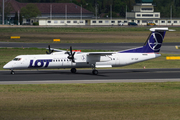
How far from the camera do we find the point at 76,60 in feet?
116

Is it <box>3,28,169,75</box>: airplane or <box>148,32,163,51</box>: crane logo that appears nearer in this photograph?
<box>3,28,169,75</box>: airplane

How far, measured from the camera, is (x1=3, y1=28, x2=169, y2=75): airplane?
3414cm

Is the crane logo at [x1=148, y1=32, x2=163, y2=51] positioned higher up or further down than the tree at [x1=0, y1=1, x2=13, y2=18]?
further down

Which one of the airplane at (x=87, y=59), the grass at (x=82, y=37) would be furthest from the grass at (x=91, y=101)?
the grass at (x=82, y=37)

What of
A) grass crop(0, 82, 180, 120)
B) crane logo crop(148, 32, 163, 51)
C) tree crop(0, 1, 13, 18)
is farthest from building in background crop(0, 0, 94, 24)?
grass crop(0, 82, 180, 120)

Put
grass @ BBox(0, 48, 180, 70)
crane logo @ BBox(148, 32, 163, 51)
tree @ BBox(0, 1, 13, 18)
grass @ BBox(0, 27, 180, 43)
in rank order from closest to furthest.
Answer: crane logo @ BBox(148, 32, 163, 51) < grass @ BBox(0, 48, 180, 70) < grass @ BBox(0, 27, 180, 43) < tree @ BBox(0, 1, 13, 18)

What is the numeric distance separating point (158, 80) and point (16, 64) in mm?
16140

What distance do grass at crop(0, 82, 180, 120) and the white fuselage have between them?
25.1ft

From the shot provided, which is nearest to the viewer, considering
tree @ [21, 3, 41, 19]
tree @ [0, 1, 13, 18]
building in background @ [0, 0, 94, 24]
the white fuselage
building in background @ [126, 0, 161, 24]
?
the white fuselage

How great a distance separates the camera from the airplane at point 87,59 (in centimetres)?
3414

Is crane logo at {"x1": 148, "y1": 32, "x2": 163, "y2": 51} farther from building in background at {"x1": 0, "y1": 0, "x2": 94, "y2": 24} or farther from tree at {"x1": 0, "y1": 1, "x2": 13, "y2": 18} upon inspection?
tree at {"x1": 0, "y1": 1, "x2": 13, "y2": 18}

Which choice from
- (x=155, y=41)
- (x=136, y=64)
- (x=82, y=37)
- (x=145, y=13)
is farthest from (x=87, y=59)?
(x=145, y=13)

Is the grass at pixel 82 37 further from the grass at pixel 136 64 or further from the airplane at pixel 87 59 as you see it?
the airplane at pixel 87 59

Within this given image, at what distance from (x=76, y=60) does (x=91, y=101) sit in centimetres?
1509
